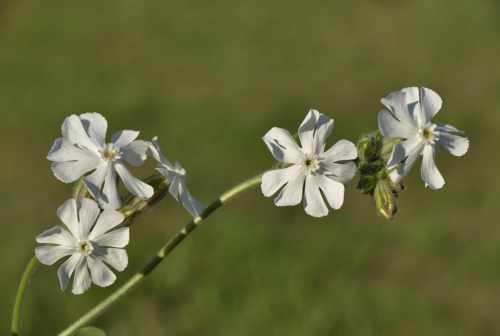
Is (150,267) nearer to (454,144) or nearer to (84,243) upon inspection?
(84,243)

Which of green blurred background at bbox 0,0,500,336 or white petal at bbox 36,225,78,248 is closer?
white petal at bbox 36,225,78,248

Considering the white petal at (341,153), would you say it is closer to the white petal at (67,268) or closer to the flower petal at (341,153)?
the flower petal at (341,153)

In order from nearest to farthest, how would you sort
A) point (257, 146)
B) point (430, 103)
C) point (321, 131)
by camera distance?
point (321, 131) → point (430, 103) → point (257, 146)

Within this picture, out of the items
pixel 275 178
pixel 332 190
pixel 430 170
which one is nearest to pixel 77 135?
pixel 275 178

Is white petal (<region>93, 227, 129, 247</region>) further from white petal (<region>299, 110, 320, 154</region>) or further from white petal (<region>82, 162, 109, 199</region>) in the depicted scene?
white petal (<region>299, 110, 320, 154</region>)

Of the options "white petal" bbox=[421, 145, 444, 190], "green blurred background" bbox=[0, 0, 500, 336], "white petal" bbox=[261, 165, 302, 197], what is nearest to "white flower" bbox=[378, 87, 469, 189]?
"white petal" bbox=[421, 145, 444, 190]

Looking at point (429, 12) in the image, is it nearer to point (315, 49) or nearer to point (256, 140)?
point (315, 49)

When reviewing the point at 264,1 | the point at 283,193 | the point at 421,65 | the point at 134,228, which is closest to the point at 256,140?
the point at 134,228
